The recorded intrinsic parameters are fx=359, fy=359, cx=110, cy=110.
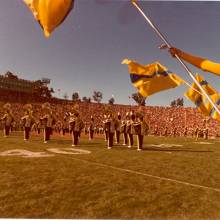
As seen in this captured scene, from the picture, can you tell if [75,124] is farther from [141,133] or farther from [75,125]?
[141,133]

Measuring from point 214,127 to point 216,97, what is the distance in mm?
32133

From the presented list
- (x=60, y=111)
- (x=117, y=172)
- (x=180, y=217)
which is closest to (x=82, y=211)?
(x=180, y=217)

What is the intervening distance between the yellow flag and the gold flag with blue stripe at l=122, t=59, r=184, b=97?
2.61 metres

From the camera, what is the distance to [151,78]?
8.50 metres

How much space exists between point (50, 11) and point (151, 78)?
3.39 meters

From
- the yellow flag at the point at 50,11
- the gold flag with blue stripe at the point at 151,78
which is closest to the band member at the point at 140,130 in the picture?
the gold flag with blue stripe at the point at 151,78

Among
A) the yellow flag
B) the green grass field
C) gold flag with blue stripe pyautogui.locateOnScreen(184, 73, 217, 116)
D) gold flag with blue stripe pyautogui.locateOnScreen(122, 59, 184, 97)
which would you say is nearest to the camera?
the green grass field

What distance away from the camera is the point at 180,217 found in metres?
4.85

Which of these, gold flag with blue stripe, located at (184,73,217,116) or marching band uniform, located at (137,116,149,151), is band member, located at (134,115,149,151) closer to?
marching band uniform, located at (137,116,149,151)

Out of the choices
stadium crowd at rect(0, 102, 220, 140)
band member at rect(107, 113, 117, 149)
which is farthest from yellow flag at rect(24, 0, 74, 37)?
stadium crowd at rect(0, 102, 220, 140)

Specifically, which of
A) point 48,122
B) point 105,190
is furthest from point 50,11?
point 48,122

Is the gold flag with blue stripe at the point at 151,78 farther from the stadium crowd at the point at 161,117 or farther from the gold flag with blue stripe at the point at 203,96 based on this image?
the stadium crowd at the point at 161,117

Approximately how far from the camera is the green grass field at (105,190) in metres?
4.92

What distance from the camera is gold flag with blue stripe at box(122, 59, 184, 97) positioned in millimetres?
8311
